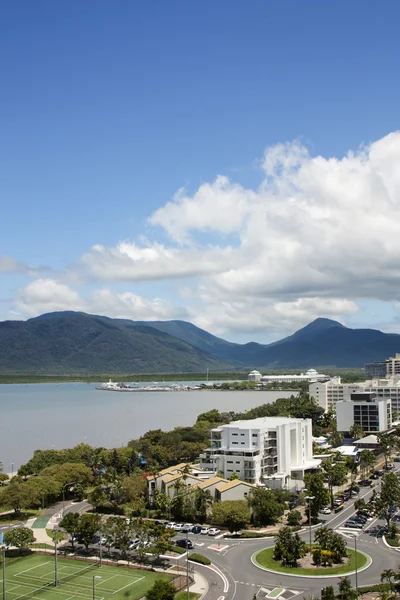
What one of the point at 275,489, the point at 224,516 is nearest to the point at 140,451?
the point at 275,489

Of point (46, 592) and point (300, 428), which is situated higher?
point (300, 428)

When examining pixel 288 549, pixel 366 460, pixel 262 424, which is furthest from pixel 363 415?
pixel 288 549

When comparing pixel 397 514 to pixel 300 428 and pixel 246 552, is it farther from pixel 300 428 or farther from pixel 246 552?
pixel 300 428

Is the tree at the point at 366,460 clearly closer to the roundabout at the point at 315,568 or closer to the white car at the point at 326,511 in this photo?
the white car at the point at 326,511

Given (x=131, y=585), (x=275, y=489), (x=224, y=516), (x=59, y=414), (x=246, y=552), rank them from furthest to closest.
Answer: (x=59, y=414), (x=275, y=489), (x=224, y=516), (x=246, y=552), (x=131, y=585)

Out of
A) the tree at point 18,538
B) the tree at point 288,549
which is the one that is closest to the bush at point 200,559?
the tree at point 288,549

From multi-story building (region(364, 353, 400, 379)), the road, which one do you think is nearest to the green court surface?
the road

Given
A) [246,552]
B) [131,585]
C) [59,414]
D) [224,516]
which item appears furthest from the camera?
[59,414]
